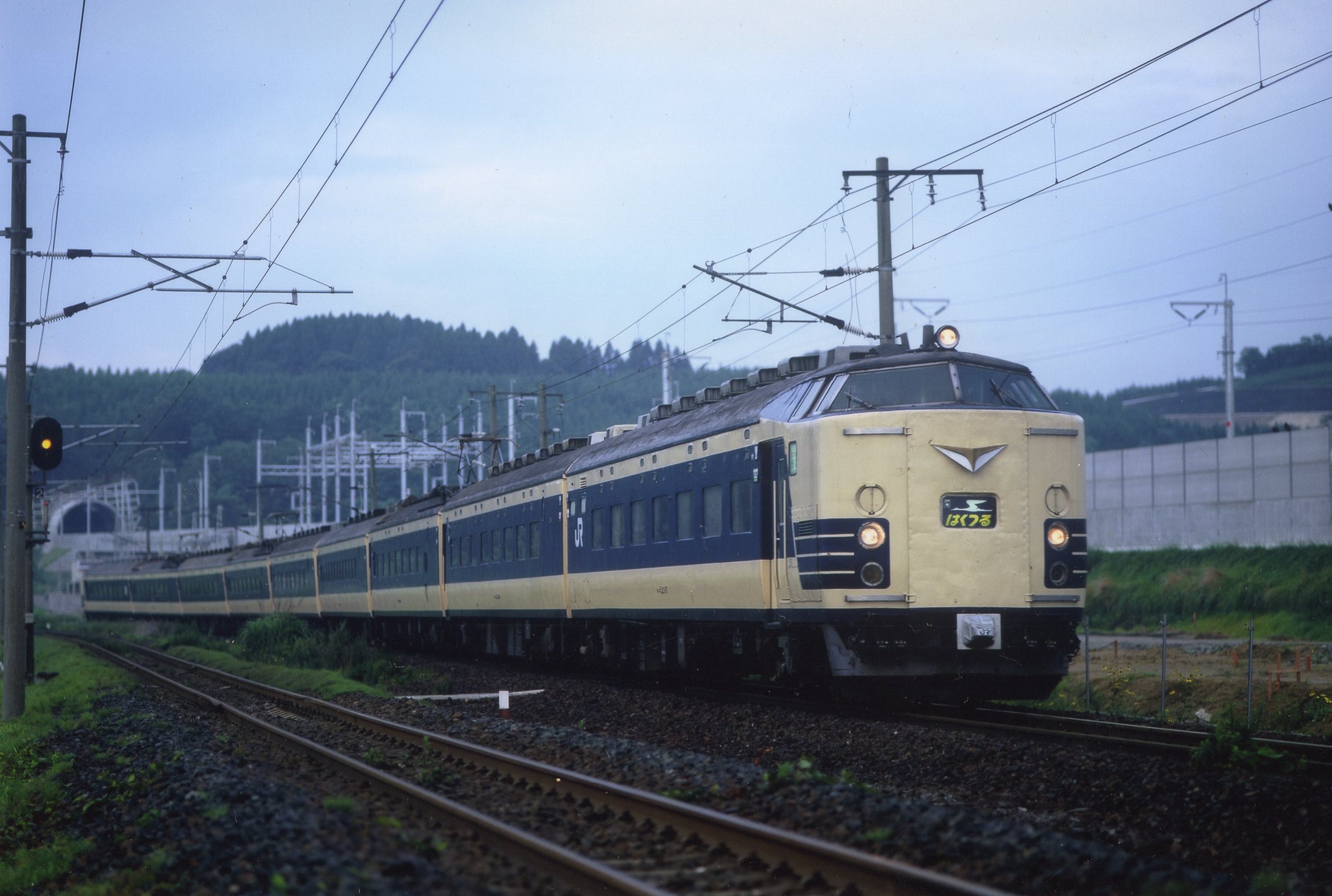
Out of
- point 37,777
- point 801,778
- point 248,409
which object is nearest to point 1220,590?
point 801,778

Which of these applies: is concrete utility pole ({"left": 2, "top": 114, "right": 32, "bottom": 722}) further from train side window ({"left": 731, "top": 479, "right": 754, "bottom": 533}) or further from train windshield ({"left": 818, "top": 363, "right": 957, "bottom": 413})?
train windshield ({"left": 818, "top": 363, "right": 957, "bottom": 413})

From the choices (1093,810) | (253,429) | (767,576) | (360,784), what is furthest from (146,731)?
(253,429)

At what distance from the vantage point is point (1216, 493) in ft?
121

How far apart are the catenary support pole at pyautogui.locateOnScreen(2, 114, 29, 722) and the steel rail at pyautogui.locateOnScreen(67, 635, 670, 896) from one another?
6.08 meters

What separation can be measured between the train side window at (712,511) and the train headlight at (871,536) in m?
3.21

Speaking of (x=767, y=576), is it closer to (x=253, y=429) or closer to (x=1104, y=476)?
(x=1104, y=476)

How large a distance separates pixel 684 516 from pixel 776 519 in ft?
10.1

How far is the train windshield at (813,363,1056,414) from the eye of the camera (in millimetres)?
14258

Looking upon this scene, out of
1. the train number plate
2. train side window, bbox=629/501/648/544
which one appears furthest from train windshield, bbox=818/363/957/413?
train side window, bbox=629/501/648/544

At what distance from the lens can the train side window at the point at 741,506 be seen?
1560 cm

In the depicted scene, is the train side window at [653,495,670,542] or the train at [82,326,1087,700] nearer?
the train at [82,326,1087,700]

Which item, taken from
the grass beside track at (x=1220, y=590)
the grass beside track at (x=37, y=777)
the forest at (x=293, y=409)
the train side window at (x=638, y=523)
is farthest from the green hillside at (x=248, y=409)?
the train side window at (x=638, y=523)

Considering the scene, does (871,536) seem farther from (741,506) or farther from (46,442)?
(46,442)

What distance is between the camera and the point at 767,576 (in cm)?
1513
